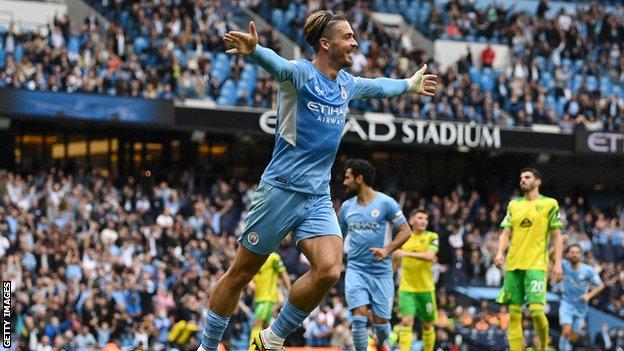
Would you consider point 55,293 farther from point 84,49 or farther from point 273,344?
point 273,344

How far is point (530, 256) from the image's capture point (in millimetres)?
14977

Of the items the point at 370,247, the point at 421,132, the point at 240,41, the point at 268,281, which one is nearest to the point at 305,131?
the point at 240,41

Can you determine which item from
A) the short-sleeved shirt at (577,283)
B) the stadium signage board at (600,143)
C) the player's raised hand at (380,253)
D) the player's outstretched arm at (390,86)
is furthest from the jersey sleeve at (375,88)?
the stadium signage board at (600,143)

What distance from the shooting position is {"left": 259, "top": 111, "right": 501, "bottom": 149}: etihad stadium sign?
107 feet

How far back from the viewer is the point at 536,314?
48.4ft

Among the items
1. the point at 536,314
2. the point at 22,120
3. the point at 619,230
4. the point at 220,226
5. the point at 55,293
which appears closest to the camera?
the point at 536,314

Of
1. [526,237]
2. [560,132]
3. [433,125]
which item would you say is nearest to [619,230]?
[560,132]

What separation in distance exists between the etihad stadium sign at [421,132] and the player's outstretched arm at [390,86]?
21189 millimetres

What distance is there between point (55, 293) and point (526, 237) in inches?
445

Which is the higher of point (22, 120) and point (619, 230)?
point (22, 120)

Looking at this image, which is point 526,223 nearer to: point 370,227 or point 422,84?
point 370,227

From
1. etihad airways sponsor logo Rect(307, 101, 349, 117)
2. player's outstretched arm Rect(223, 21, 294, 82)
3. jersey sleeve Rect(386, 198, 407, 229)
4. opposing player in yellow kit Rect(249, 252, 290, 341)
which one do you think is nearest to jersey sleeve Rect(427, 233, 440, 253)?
opposing player in yellow kit Rect(249, 252, 290, 341)

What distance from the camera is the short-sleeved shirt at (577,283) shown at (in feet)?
66.5

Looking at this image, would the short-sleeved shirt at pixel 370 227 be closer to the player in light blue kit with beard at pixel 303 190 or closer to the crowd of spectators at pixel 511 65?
the player in light blue kit with beard at pixel 303 190
